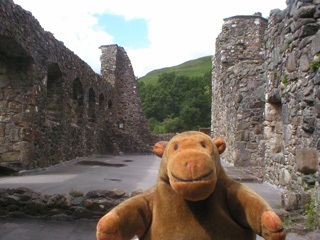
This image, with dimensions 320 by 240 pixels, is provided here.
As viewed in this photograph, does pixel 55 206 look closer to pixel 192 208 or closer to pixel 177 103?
pixel 192 208

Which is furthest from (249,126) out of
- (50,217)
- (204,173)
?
(204,173)

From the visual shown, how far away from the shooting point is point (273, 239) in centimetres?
169

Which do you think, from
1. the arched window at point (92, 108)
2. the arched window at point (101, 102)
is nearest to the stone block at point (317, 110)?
the arched window at point (92, 108)

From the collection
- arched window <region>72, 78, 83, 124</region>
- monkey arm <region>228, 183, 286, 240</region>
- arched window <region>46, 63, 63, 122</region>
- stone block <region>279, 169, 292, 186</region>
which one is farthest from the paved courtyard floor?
arched window <region>72, 78, 83, 124</region>

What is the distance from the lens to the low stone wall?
4.45m

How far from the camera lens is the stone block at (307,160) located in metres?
3.96

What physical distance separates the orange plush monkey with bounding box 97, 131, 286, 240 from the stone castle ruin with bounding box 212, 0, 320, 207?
7.95 feet

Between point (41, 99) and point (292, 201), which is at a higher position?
point (41, 99)

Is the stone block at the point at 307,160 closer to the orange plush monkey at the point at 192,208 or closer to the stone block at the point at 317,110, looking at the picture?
the stone block at the point at 317,110

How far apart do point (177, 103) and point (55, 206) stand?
1432 inches

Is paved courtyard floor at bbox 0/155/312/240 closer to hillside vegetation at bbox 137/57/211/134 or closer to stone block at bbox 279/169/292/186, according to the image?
stone block at bbox 279/169/292/186

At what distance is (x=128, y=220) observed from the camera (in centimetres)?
192

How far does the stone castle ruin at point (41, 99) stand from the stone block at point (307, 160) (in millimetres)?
6100

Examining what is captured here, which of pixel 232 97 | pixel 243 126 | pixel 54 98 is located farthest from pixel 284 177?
pixel 54 98
